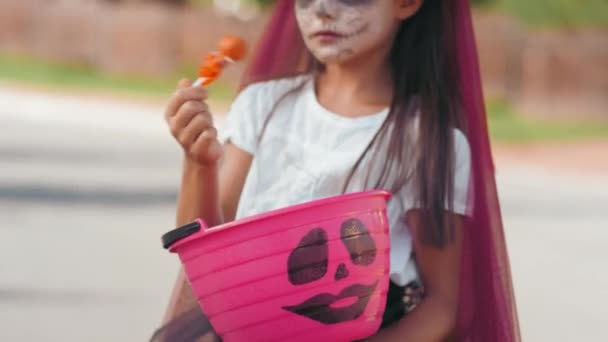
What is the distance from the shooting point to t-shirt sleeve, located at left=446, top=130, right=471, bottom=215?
261 cm

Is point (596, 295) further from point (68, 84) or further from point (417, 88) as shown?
point (68, 84)

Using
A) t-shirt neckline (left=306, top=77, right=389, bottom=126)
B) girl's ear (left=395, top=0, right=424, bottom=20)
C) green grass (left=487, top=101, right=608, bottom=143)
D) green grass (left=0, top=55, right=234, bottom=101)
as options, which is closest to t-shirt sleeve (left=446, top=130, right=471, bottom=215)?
t-shirt neckline (left=306, top=77, right=389, bottom=126)

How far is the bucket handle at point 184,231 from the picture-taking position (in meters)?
2.29

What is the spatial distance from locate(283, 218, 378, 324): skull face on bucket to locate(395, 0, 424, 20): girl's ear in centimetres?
59

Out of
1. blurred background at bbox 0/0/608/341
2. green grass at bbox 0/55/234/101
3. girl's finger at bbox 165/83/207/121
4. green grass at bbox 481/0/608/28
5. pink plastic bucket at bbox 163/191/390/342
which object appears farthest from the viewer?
green grass at bbox 0/55/234/101

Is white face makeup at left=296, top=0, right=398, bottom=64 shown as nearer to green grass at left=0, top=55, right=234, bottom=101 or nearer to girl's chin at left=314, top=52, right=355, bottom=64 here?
girl's chin at left=314, top=52, right=355, bottom=64

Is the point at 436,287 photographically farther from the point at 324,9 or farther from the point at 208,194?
the point at 324,9

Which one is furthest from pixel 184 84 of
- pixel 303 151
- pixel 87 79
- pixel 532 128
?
pixel 87 79

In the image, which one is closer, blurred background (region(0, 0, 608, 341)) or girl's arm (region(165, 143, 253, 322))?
girl's arm (region(165, 143, 253, 322))

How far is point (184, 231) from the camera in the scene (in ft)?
7.57

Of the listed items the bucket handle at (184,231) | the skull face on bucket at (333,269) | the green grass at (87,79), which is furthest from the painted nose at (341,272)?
the green grass at (87,79)

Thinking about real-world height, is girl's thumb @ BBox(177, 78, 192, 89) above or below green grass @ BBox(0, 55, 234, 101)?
below

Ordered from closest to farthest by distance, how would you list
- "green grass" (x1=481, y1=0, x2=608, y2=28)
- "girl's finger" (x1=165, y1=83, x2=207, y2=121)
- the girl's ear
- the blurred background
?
"girl's finger" (x1=165, y1=83, x2=207, y2=121) < the girl's ear < the blurred background < "green grass" (x1=481, y1=0, x2=608, y2=28)

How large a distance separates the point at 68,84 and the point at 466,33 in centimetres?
2336
